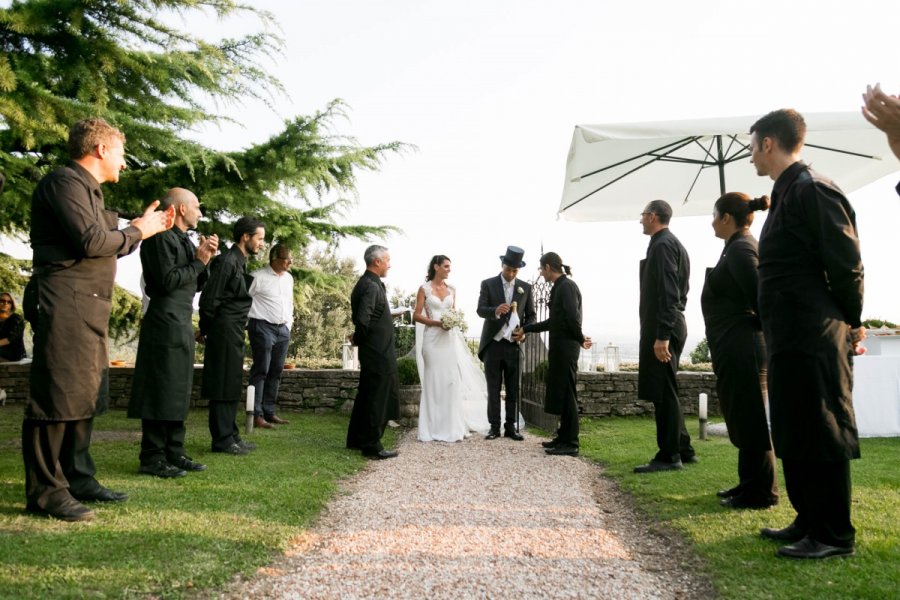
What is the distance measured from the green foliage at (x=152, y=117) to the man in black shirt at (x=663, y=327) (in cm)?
526

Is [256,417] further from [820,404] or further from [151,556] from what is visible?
[820,404]

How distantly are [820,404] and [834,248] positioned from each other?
2.27 ft

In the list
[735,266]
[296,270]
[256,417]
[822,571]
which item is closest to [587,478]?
[735,266]

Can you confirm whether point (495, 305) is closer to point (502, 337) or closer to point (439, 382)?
point (502, 337)

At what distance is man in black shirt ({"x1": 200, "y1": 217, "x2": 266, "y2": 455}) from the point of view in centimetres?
552

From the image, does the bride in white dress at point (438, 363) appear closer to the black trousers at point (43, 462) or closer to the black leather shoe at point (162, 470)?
the black leather shoe at point (162, 470)

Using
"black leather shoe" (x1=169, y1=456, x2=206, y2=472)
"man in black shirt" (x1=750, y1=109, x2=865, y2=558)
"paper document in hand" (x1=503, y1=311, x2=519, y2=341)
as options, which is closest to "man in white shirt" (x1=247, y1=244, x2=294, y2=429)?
"paper document in hand" (x1=503, y1=311, x2=519, y2=341)

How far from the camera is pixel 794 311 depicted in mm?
3027

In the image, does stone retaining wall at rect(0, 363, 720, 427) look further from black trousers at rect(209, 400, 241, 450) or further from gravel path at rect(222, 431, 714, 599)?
gravel path at rect(222, 431, 714, 599)

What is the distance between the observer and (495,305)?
25.6 feet

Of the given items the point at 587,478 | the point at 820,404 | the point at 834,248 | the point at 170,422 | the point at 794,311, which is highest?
the point at 834,248

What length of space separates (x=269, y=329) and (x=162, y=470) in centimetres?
358

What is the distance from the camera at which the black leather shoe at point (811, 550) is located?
2936mm

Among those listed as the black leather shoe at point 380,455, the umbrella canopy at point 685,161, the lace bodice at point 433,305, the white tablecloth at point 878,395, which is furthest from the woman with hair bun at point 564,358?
the white tablecloth at point 878,395
